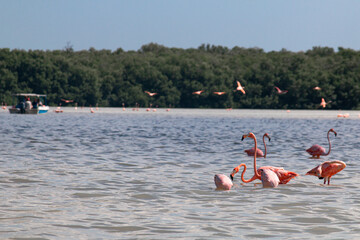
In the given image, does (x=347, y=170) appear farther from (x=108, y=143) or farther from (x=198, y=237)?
(x=108, y=143)

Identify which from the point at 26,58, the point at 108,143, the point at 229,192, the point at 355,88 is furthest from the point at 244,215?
the point at 26,58

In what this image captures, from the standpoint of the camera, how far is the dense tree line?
93.2 metres

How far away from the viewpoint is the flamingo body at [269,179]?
14.3 metres

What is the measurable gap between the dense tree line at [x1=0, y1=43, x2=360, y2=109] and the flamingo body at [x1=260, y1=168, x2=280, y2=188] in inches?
3128

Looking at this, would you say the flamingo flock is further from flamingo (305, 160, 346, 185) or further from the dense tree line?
the dense tree line

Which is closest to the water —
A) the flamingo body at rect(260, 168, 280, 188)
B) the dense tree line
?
the flamingo body at rect(260, 168, 280, 188)

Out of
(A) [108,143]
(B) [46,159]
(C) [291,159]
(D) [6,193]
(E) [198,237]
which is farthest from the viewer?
(A) [108,143]

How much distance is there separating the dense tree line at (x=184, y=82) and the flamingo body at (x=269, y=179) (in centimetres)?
7946

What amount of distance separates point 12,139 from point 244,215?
794 inches

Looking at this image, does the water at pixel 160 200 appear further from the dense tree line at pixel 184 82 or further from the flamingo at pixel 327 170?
the dense tree line at pixel 184 82

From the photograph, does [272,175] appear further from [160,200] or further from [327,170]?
[160,200]

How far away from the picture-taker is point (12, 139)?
1149 inches

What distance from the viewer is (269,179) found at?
14.3 m

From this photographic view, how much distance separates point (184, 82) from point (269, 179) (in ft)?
273
